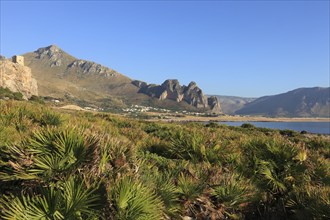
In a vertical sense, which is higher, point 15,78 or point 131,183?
point 15,78

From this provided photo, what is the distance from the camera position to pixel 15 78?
337 ft

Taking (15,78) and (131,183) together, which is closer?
(131,183)

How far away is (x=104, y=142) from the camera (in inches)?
236

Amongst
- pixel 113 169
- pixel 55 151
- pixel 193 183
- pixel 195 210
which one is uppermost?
pixel 55 151

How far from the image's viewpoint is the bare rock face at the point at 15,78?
97200 mm

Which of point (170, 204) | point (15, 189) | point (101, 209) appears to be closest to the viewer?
point (101, 209)

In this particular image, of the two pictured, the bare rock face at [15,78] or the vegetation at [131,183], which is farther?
the bare rock face at [15,78]

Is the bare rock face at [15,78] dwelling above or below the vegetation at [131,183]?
above

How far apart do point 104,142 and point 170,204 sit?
169 centimetres

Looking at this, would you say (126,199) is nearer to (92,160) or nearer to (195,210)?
(92,160)

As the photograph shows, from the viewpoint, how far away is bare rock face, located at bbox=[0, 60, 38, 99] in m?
97.2

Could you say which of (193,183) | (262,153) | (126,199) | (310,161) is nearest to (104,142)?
(126,199)

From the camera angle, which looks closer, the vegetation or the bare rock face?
the vegetation

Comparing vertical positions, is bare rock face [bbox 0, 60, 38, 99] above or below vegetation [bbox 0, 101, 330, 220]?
above
